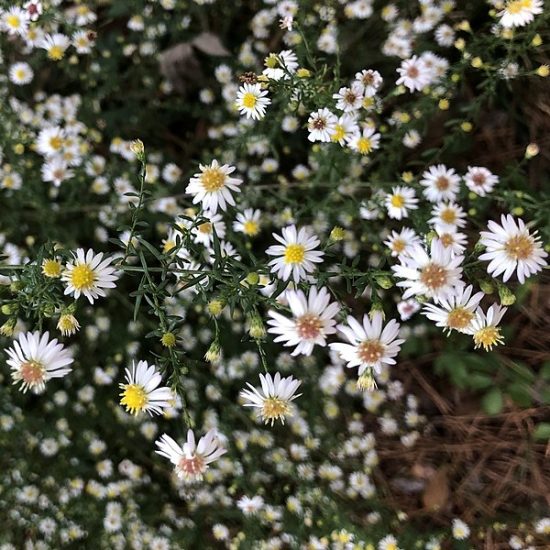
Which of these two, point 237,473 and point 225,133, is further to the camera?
point 225,133

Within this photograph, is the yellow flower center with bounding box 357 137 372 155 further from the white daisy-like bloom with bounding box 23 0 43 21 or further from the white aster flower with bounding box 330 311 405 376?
the white daisy-like bloom with bounding box 23 0 43 21

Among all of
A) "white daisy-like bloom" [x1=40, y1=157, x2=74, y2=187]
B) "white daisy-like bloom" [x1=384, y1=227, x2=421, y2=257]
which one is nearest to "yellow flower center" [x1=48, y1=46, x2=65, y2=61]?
"white daisy-like bloom" [x1=40, y1=157, x2=74, y2=187]

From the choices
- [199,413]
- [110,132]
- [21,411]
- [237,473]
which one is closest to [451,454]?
[237,473]

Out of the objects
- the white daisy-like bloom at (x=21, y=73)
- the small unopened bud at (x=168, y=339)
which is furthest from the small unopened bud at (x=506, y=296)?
the white daisy-like bloom at (x=21, y=73)

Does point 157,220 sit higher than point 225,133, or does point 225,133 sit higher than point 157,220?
point 225,133

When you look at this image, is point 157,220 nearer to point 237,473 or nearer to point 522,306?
point 237,473

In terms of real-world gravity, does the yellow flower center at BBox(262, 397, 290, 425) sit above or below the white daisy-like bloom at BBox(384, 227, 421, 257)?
below

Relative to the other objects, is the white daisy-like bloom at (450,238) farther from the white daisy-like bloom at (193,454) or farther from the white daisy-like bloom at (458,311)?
the white daisy-like bloom at (193,454)
